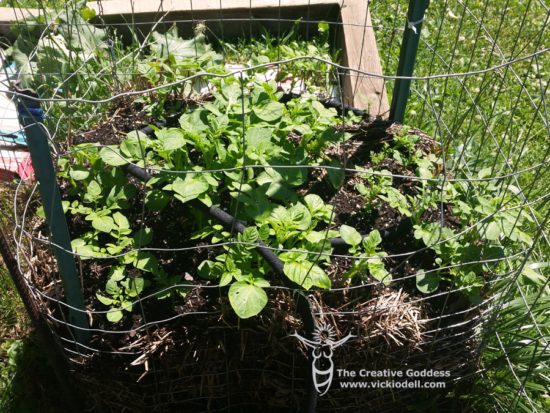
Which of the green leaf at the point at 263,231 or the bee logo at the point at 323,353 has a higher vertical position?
the green leaf at the point at 263,231

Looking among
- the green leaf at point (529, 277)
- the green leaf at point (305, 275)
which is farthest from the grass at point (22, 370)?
the green leaf at point (529, 277)

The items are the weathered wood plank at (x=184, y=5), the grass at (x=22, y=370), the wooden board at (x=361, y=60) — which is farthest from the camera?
the weathered wood plank at (x=184, y=5)

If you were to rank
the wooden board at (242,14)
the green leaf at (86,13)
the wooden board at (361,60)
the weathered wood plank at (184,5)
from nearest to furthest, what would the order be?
the wooden board at (361,60) < the green leaf at (86,13) < the wooden board at (242,14) < the weathered wood plank at (184,5)

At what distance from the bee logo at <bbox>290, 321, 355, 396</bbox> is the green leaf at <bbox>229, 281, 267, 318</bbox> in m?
0.24

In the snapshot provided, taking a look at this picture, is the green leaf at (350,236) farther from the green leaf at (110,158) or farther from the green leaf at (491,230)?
the green leaf at (110,158)

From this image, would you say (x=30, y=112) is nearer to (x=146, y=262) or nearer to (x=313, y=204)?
(x=146, y=262)

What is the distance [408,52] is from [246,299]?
133 cm

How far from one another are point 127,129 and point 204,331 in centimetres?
101

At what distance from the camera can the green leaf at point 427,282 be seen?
1594mm

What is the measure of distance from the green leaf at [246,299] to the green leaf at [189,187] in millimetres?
266

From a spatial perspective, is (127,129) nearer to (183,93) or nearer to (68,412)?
(183,93)

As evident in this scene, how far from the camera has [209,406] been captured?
1.64 metres

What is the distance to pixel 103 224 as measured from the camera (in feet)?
5.09

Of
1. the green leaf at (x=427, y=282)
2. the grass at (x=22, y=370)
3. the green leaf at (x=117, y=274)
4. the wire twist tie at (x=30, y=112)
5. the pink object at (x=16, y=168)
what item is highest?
the wire twist tie at (x=30, y=112)
